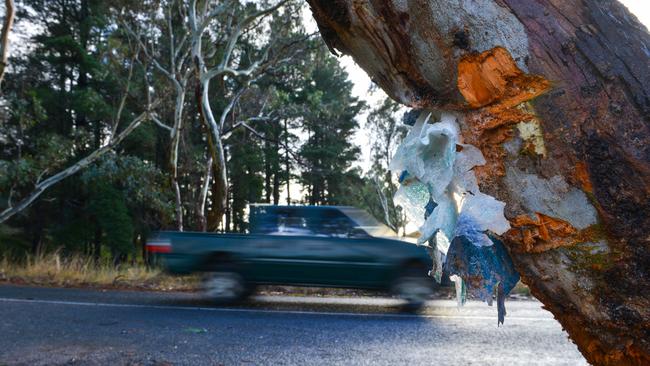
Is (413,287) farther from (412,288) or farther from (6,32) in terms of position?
(6,32)

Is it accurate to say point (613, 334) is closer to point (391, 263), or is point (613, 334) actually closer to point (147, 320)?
point (147, 320)

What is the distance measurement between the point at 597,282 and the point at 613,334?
11cm

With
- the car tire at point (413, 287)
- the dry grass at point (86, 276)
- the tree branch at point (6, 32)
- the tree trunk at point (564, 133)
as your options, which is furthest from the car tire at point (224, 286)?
the tree trunk at point (564, 133)

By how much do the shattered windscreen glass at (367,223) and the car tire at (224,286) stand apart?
1.82m

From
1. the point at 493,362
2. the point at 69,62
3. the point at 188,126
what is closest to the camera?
the point at 493,362

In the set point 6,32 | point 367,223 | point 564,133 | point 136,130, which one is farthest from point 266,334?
point 136,130

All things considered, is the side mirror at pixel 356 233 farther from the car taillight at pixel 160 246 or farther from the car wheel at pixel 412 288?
the car taillight at pixel 160 246

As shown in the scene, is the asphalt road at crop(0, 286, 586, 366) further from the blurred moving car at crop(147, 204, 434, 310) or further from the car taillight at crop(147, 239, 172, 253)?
the car taillight at crop(147, 239, 172, 253)

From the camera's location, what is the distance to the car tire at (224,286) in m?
8.26

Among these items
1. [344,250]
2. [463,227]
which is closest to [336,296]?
[344,250]

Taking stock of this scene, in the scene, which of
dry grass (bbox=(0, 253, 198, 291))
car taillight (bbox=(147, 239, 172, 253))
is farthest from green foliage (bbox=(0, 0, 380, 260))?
car taillight (bbox=(147, 239, 172, 253))

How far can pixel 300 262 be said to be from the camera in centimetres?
827

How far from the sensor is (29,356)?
4848mm

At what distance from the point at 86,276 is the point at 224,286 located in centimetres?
523
